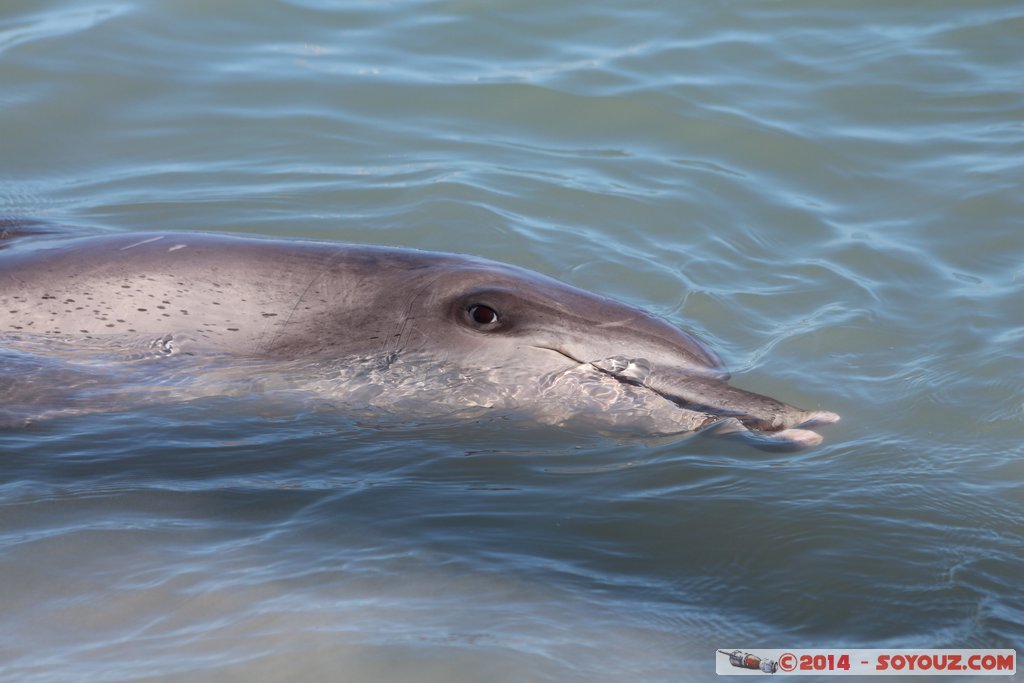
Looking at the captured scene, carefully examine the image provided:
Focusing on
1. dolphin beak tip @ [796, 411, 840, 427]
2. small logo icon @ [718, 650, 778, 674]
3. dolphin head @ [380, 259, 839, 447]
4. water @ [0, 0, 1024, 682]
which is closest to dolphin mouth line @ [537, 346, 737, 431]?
dolphin head @ [380, 259, 839, 447]

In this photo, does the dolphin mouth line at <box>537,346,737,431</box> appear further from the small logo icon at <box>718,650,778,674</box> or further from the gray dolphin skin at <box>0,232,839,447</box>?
the small logo icon at <box>718,650,778,674</box>

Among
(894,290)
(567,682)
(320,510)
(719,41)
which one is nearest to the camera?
(567,682)

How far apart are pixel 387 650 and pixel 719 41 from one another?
30.9 feet

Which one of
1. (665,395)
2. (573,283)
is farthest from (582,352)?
(573,283)

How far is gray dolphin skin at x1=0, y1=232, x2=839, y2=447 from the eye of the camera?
5.99m

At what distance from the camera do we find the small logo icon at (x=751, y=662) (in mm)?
4332

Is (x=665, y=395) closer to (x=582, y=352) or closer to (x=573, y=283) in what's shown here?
(x=582, y=352)

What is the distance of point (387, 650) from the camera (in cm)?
436

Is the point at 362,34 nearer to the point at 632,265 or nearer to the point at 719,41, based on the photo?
the point at 719,41

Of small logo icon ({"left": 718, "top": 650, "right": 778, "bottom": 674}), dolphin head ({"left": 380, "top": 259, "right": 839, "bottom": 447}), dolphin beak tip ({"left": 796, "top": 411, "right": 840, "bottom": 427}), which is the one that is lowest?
small logo icon ({"left": 718, "top": 650, "right": 778, "bottom": 674})

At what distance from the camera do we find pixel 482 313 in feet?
19.9

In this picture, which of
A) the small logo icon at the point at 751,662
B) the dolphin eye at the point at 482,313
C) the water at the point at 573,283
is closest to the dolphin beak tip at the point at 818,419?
the water at the point at 573,283

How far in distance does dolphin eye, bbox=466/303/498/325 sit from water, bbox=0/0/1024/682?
0.52 metres

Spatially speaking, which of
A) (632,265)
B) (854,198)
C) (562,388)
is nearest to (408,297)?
(562,388)
